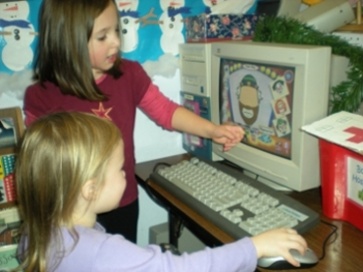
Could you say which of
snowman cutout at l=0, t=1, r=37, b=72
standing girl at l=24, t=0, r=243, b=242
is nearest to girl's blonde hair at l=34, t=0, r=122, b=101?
standing girl at l=24, t=0, r=243, b=242

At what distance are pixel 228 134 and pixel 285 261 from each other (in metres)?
0.47

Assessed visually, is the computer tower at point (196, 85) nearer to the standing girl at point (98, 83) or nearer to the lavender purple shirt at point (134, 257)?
the standing girl at point (98, 83)

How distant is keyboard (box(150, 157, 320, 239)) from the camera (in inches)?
33.0

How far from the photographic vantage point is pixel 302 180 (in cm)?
100

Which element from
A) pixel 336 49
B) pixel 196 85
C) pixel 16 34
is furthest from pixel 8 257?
pixel 336 49

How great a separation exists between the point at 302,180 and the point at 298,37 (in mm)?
371

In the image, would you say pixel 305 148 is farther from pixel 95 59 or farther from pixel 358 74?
pixel 95 59

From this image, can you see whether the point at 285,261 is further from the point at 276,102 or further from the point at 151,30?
the point at 151,30

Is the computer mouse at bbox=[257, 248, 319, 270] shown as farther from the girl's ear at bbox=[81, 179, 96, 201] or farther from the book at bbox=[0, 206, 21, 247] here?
the book at bbox=[0, 206, 21, 247]

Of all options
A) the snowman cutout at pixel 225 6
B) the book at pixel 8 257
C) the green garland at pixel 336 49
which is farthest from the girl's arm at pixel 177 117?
the book at pixel 8 257

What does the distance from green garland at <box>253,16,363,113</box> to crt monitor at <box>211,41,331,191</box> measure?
0.07m

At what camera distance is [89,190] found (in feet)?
2.47

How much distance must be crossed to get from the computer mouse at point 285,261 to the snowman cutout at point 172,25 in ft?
2.83

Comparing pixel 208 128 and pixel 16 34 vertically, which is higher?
pixel 16 34
